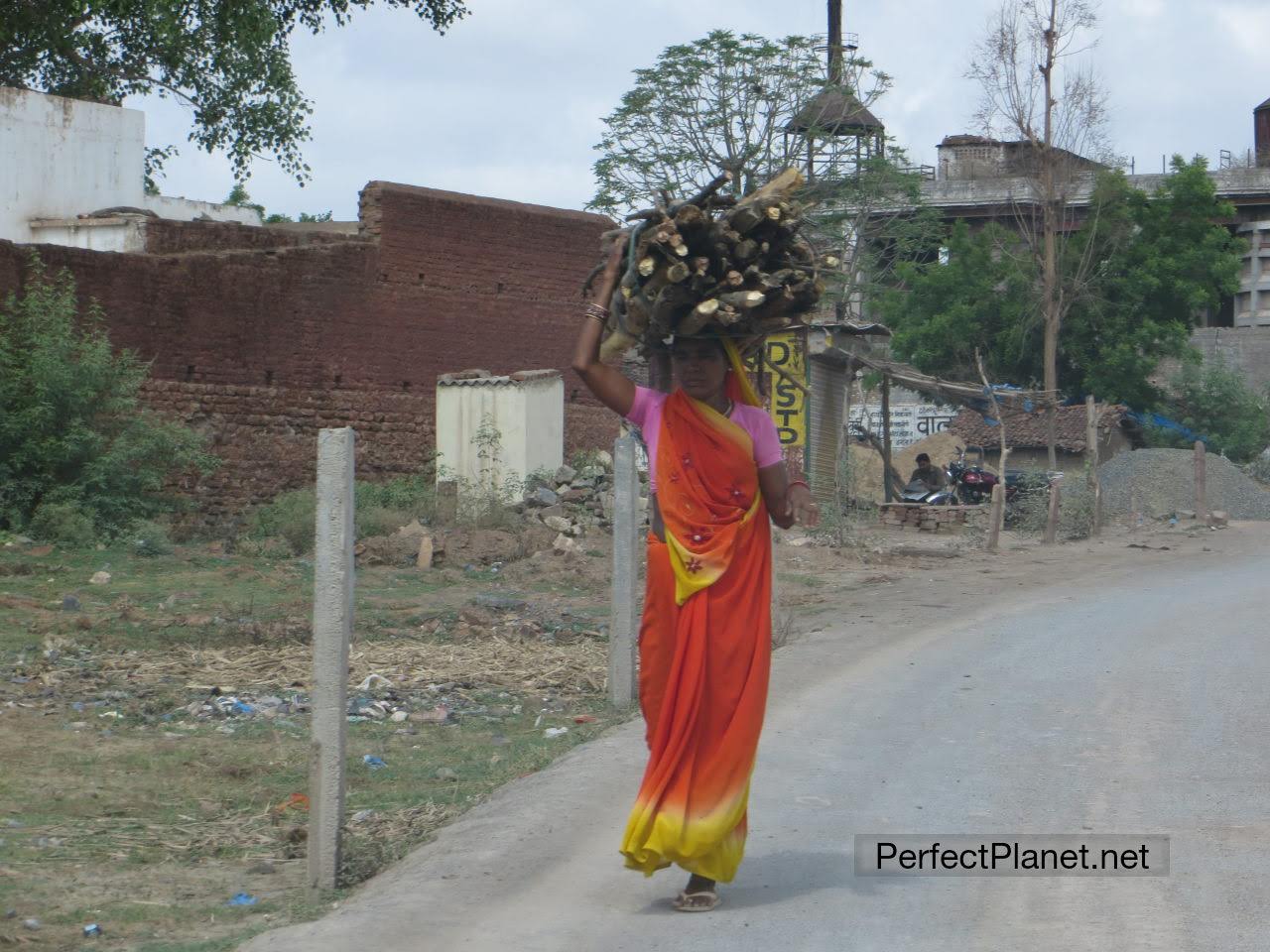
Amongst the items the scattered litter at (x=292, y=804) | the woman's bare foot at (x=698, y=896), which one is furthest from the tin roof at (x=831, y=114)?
the woman's bare foot at (x=698, y=896)

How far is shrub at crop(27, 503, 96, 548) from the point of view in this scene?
49.4ft

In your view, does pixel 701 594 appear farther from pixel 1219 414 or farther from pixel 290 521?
pixel 1219 414

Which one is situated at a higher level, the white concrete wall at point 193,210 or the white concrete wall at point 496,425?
the white concrete wall at point 193,210

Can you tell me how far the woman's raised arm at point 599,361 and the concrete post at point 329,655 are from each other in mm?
856

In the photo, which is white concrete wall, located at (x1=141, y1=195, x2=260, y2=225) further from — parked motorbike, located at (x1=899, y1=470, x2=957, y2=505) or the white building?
parked motorbike, located at (x1=899, y1=470, x2=957, y2=505)

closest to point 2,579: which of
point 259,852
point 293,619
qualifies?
point 293,619

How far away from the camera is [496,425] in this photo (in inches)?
827

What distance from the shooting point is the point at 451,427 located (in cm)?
2120

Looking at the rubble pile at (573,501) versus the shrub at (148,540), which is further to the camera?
the rubble pile at (573,501)

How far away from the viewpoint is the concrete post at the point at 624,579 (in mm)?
8539

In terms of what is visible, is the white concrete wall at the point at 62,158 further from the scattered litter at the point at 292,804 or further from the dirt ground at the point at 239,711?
the scattered litter at the point at 292,804

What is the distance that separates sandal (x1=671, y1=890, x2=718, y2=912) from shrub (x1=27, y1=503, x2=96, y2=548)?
39.1 ft

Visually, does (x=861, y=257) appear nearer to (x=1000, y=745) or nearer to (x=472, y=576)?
(x=472, y=576)

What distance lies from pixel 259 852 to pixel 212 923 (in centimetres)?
99
